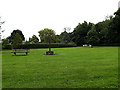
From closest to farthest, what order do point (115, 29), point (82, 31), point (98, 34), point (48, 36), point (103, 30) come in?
point (48, 36) < point (115, 29) < point (103, 30) < point (98, 34) < point (82, 31)

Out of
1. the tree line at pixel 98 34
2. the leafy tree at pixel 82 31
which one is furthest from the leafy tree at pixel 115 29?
the leafy tree at pixel 82 31

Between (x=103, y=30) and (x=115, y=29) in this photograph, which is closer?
(x=115, y=29)

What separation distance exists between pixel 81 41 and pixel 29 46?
1179 inches

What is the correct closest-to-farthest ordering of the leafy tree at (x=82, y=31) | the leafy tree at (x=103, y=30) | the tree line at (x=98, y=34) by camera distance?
1. the tree line at (x=98, y=34)
2. the leafy tree at (x=103, y=30)
3. the leafy tree at (x=82, y=31)

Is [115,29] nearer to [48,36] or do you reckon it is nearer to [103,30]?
[103,30]

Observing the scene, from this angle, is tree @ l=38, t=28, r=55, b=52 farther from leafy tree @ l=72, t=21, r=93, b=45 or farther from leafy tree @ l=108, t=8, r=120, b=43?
leafy tree @ l=108, t=8, r=120, b=43

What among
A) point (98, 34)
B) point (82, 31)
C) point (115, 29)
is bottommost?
point (98, 34)

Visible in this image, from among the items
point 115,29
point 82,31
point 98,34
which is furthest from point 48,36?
point 82,31

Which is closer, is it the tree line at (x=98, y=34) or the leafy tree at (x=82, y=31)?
the tree line at (x=98, y=34)

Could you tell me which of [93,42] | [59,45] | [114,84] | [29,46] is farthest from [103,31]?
[114,84]

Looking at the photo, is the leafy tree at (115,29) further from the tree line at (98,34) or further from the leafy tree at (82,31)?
the leafy tree at (82,31)

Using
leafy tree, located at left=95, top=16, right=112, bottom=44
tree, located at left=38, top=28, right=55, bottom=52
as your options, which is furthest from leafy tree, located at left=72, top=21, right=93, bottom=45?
tree, located at left=38, top=28, right=55, bottom=52

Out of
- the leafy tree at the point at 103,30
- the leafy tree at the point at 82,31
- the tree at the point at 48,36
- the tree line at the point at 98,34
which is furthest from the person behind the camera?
the leafy tree at the point at 82,31

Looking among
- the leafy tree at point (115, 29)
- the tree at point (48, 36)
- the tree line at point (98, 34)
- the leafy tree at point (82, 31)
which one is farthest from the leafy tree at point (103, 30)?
the tree at point (48, 36)
